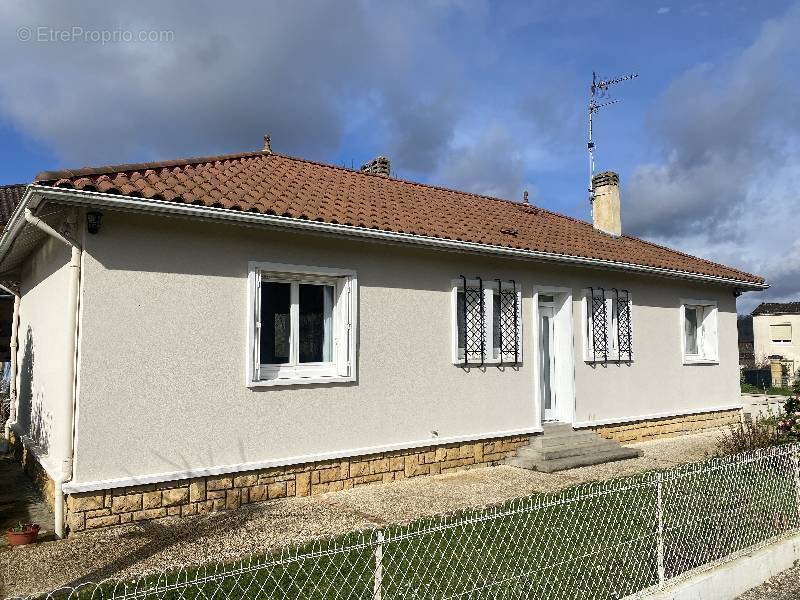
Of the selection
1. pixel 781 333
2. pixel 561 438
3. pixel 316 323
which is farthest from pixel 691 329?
pixel 781 333

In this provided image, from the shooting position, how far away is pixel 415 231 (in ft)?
27.7

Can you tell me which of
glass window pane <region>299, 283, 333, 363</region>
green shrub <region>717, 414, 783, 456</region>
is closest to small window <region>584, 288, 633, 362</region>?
green shrub <region>717, 414, 783, 456</region>

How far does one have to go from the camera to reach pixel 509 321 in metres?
9.79

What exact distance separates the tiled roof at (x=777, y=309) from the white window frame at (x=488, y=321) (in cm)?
4853

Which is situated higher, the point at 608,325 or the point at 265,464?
the point at 608,325

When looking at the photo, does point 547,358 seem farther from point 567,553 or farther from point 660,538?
point 660,538

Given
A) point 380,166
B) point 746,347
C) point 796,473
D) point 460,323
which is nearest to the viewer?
point 796,473

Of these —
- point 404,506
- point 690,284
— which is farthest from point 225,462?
point 690,284

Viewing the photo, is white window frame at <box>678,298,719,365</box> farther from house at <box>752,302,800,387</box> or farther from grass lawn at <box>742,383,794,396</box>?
house at <box>752,302,800,387</box>

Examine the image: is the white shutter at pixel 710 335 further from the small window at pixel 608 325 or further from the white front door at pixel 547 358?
the white front door at pixel 547 358

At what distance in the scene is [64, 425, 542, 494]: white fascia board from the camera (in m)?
6.06

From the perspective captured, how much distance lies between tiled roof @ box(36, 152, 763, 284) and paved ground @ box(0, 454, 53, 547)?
11.4ft

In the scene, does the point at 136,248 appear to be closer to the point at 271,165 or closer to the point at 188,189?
the point at 188,189

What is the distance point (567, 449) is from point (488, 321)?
2.40m
